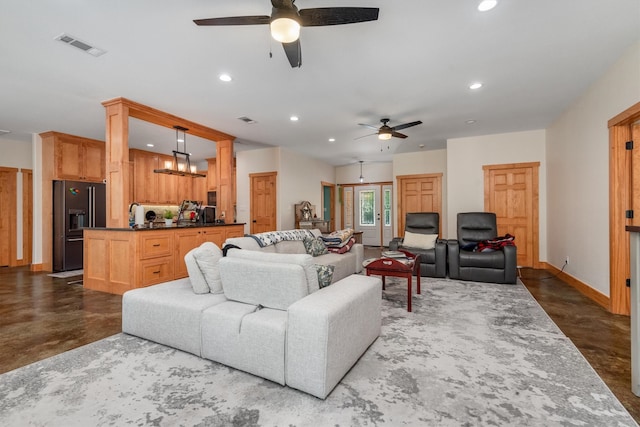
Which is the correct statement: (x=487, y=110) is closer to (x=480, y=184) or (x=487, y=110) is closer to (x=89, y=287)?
(x=480, y=184)

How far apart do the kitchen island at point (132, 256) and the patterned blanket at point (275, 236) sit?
1.28 meters

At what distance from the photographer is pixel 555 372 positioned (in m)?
1.97

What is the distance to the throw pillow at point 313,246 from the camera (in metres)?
4.55

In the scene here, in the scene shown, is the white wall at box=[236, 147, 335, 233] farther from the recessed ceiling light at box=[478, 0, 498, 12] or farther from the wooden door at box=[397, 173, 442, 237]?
the recessed ceiling light at box=[478, 0, 498, 12]

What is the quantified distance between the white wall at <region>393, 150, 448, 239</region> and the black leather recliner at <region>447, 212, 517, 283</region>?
1.93 metres

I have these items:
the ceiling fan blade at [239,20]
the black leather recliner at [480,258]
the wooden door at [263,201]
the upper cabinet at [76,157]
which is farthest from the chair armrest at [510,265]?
the upper cabinet at [76,157]

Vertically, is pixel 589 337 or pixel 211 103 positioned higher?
pixel 211 103

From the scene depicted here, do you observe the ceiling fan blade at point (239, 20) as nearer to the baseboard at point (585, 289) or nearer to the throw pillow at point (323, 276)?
the throw pillow at point (323, 276)

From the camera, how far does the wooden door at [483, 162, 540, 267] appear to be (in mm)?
5684

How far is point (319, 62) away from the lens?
3076 millimetres

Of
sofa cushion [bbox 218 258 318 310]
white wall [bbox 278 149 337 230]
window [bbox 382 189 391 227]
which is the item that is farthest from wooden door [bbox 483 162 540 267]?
sofa cushion [bbox 218 258 318 310]

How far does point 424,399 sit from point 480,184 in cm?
539

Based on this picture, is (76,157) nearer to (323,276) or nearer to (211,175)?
(211,175)

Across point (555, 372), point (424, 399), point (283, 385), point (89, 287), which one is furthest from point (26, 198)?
point (555, 372)
